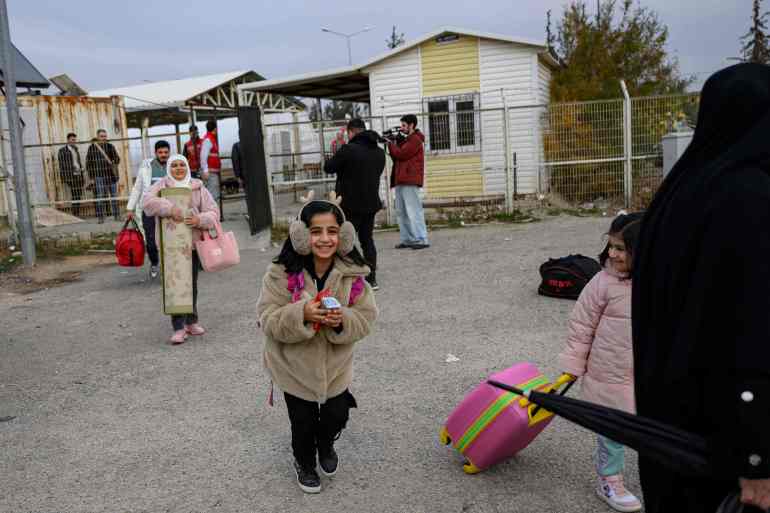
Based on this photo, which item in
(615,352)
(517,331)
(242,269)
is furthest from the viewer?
(242,269)

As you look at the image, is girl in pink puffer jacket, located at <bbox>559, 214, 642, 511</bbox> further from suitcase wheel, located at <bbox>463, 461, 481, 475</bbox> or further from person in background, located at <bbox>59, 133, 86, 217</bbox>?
person in background, located at <bbox>59, 133, 86, 217</bbox>

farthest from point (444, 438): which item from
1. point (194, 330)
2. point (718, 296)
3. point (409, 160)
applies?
point (409, 160)

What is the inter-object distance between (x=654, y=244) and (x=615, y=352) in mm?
1439

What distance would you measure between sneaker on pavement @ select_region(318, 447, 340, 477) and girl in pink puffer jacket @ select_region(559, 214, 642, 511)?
4.51ft

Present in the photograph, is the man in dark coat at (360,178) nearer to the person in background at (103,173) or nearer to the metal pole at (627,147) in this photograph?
the metal pole at (627,147)

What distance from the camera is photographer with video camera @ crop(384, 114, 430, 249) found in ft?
36.2

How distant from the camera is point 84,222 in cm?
1605

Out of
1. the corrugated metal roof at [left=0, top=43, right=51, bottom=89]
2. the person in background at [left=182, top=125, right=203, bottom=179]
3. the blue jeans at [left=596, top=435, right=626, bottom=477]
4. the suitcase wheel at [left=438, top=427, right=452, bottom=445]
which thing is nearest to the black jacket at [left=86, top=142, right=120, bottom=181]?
the person in background at [left=182, top=125, right=203, bottom=179]

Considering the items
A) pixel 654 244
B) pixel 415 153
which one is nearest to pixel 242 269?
pixel 415 153

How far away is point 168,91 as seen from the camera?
2588 centimetres

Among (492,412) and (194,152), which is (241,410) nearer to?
(492,412)

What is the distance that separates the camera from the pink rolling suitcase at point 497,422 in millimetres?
3686

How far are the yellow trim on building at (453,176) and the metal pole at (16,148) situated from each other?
870 cm

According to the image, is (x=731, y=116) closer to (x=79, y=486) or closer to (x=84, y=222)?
(x=79, y=486)
